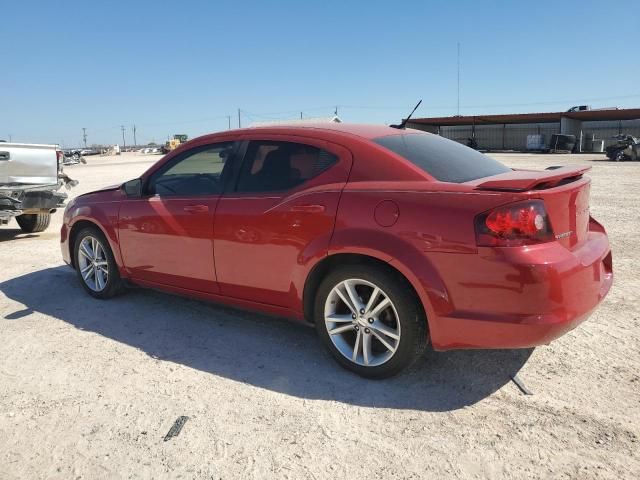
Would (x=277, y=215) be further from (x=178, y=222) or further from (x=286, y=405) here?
(x=286, y=405)

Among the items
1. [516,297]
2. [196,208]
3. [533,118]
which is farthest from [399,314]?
[533,118]

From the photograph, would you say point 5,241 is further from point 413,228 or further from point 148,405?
point 413,228

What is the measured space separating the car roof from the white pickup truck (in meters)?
5.30

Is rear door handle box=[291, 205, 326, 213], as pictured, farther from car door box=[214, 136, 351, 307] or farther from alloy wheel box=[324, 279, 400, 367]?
alloy wheel box=[324, 279, 400, 367]

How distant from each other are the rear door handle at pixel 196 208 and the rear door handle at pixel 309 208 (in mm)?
874

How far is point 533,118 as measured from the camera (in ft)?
154

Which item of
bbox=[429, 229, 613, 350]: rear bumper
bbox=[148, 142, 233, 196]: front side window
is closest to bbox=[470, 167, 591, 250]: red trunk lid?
bbox=[429, 229, 613, 350]: rear bumper

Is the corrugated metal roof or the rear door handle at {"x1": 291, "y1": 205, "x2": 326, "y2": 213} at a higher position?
the corrugated metal roof

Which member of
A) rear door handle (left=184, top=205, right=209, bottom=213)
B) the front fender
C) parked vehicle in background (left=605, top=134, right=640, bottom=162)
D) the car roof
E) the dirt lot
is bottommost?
the dirt lot

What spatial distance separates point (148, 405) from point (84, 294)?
2617 mm

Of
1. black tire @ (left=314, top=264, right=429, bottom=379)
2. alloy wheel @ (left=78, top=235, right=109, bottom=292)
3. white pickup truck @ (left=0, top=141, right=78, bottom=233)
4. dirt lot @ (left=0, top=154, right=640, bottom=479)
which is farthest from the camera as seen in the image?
white pickup truck @ (left=0, top=141, right=78, bottom=233)

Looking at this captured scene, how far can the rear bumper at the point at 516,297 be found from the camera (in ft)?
8.95

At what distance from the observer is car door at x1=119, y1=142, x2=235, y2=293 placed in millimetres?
4055

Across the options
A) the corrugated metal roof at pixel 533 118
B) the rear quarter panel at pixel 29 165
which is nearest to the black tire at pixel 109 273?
the rear quarter panel at pixel 29 165
